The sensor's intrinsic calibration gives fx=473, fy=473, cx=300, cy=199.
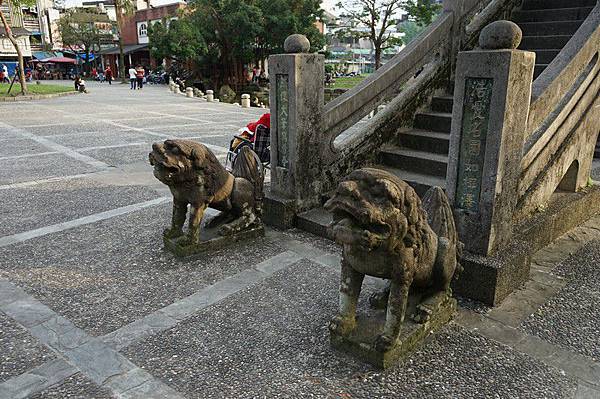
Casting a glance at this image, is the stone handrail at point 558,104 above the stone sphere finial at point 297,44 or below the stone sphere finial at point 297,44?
below

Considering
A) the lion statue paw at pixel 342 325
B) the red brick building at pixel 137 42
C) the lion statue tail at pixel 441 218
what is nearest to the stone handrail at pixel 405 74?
the lion statue tail at pixel 441 218

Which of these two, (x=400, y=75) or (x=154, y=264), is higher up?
(x=400, y=75)

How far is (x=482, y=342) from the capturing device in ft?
11.1

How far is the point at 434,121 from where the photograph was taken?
6.52 metres

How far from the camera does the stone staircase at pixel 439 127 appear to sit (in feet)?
18.5

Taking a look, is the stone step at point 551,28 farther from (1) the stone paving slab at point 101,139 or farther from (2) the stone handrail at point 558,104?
(1) the stone paving slab at point 101,139

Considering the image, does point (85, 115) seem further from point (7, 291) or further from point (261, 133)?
point (7, 291)

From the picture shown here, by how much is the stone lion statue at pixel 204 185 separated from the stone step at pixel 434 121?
2.58m

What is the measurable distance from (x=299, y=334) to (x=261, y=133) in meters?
4.31

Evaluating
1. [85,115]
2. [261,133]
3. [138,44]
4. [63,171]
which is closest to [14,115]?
[85,115]

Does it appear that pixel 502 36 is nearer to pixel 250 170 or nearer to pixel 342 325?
pixel 342 325

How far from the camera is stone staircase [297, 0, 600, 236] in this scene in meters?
5.63

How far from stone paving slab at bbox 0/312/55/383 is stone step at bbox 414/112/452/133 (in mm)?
5264

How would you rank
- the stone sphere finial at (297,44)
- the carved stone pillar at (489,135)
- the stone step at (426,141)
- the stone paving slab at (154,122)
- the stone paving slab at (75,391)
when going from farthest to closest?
1. the stone paving slab at (154,122)
2. the stone step at (426,141)
3. the stone sphere finial at (297,44)
4. the carved stone pillar at (489,135)
5. the stone paving slab at (75,391)
